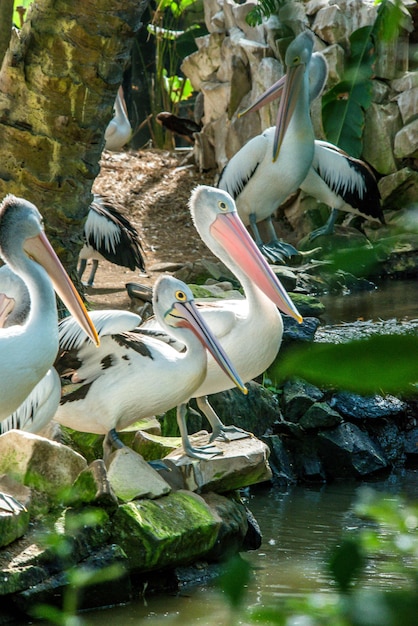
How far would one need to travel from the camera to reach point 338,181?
377 inches

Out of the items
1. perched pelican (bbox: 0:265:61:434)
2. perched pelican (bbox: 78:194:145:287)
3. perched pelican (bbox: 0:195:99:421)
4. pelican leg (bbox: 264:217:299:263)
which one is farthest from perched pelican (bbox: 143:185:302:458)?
pelican leg (bbox: 264:217:299:263)

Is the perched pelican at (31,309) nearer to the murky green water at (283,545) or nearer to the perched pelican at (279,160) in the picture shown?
the murky green water at (283,545)

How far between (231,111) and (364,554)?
11.9 metres

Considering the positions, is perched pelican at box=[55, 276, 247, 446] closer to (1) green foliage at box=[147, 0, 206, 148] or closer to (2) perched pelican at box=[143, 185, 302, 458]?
(2) perched pelican at box=[143, 185, 302, 458]

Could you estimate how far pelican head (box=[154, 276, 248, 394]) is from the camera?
430 cm

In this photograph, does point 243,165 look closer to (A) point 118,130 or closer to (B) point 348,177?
(B) point 348,177

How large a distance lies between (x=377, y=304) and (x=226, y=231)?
Result: 11.6ft

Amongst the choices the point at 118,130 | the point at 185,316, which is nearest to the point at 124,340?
the point at 185,316

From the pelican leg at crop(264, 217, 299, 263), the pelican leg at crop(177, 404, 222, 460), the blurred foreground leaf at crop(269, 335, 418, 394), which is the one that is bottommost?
the pelican leg at crop(264, 217, 299, 263)

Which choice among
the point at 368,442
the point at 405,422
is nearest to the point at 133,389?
the point at 368,442

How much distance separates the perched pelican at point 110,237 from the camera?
8.45 metres

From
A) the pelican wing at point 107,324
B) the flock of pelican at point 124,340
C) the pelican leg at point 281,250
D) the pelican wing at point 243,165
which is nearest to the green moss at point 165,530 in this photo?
the flock of pelican at point 124,340

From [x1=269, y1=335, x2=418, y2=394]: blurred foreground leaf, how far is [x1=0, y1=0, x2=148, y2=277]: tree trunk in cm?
417

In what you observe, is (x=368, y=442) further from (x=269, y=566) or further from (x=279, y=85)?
(x=279, y=85)
